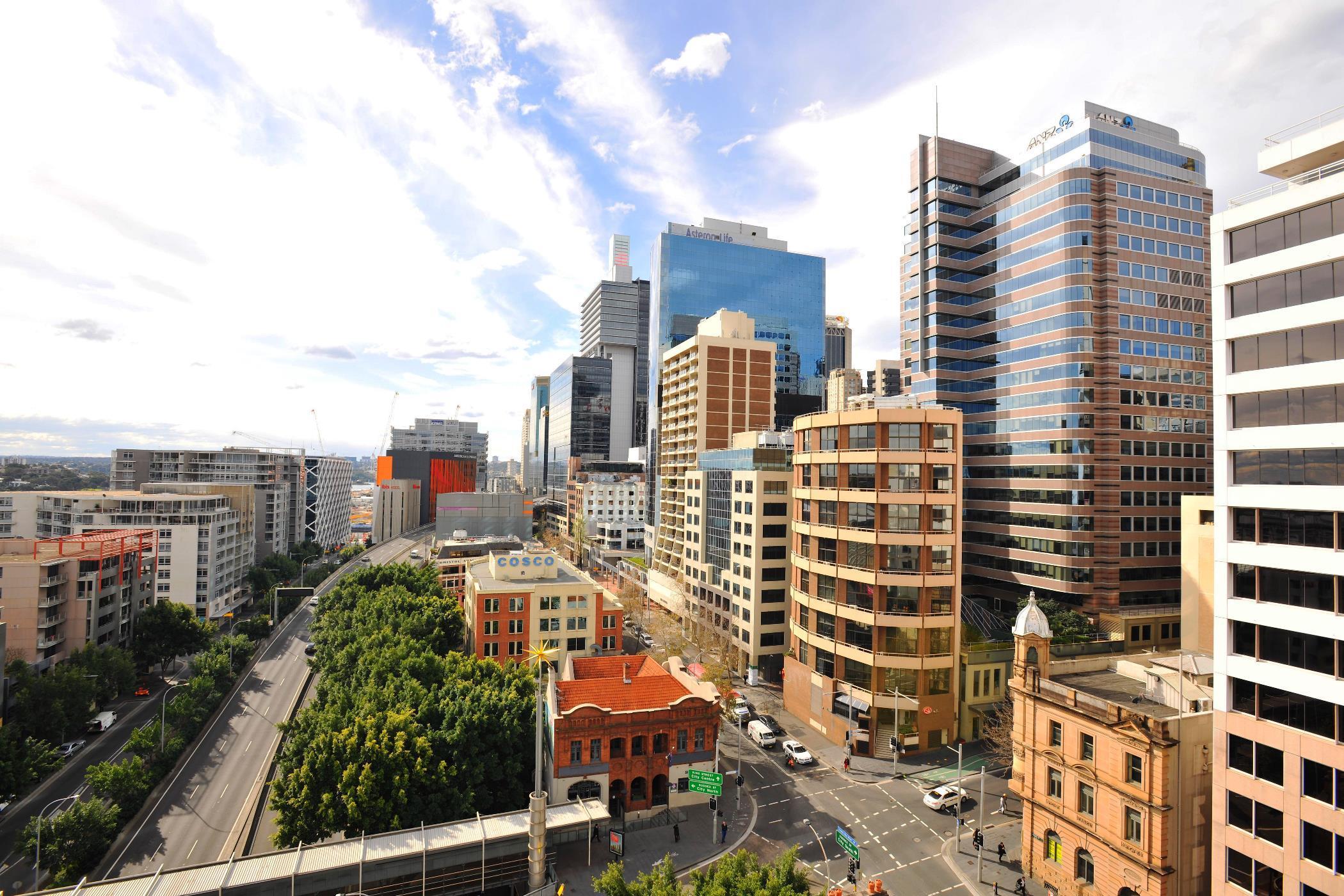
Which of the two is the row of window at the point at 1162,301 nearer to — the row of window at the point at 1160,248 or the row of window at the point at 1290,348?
the row of window at the point at 1160,248

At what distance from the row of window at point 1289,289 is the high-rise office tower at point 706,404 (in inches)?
3896

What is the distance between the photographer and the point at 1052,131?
90500mm

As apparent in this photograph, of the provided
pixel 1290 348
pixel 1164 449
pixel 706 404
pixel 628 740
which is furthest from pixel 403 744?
pixel 706 404

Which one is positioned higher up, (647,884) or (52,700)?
(647,884)

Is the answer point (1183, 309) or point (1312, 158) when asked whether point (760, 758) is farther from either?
point (1183, 309)

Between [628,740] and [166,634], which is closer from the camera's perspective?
[628,740]

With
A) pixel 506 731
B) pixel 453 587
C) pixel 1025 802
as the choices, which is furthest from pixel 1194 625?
pixel 453 587

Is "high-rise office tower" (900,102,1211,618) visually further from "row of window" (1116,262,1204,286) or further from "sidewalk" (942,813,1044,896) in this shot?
"sidewalk" (942,813,1044,896)

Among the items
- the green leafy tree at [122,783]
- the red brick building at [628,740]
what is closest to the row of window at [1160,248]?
the red brick building at [628,740]

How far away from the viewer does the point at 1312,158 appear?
35.5 metres

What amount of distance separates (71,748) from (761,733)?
76576mm

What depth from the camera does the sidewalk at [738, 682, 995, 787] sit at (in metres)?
61.9

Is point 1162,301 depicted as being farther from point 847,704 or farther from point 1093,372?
point 847,704

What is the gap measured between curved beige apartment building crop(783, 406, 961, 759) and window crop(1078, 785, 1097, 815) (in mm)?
22499
